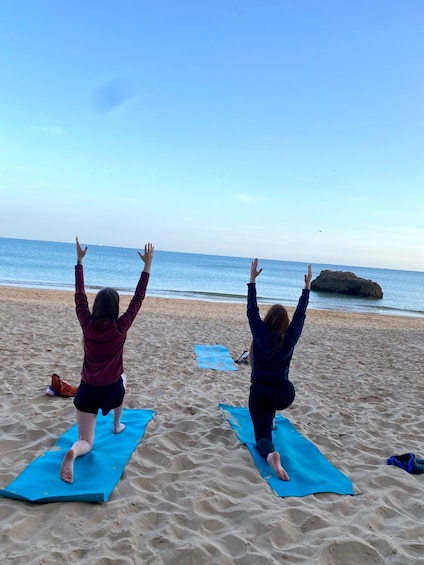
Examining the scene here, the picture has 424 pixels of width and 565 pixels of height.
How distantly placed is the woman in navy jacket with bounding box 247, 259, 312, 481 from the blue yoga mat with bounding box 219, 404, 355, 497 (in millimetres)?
206

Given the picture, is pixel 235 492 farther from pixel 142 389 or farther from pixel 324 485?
pixel 142 389

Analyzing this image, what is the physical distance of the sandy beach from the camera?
2.50 meters

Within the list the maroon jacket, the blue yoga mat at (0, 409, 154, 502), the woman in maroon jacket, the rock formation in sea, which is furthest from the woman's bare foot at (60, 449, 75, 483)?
the rock formation in sea

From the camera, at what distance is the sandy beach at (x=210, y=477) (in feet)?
8.19

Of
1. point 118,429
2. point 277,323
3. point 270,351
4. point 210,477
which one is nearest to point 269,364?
point 270,351

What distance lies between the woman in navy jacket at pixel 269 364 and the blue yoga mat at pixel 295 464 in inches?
8.1

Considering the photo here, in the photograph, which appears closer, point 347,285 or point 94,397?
point 94,397

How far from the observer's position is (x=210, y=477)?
11.0 feet

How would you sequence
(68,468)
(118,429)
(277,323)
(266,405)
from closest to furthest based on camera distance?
(68,468)
(277,323)
(266,405)
(118,429)

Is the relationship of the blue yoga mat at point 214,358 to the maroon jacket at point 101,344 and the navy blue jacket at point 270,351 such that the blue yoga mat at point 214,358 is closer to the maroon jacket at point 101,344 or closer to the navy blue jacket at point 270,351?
the navy blue jacket at point 270,351

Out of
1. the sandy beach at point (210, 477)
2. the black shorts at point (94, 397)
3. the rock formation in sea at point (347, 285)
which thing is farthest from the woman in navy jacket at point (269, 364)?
the rock formation in sea at point (347, 285)

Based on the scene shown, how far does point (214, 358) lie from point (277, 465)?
14.2 ft

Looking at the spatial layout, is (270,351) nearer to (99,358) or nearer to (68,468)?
(99,358)

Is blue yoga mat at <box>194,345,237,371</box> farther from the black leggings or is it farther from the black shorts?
the black shorts
